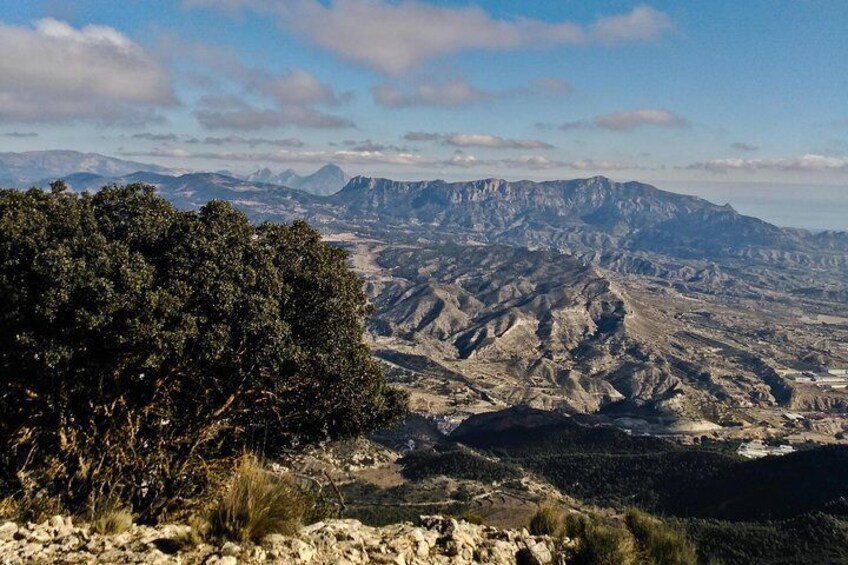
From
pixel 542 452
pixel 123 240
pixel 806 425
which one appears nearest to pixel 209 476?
pixel 123 240

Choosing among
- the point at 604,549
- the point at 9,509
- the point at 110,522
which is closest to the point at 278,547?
the point at 110,522

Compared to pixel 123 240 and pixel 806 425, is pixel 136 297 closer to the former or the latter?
pixel 123 240

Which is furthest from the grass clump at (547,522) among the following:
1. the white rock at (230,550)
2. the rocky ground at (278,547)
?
the white rock at (230,550)

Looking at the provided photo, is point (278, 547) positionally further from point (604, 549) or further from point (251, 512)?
point (604, 549)

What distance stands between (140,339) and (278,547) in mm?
6349

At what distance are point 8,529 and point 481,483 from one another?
8635 cm

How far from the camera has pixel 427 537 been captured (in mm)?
11844

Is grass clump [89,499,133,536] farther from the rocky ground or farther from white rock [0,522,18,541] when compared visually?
white rock [0,522,18,541]

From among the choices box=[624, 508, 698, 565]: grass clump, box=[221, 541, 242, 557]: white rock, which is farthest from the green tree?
box=[624, 508, 698, 565]: grass clump

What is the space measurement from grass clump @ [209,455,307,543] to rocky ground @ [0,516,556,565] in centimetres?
18

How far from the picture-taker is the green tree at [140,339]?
42.8ft

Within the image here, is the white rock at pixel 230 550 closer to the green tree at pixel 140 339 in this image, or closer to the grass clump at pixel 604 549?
the green tree at pixel 140 339

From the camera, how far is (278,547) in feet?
31.4

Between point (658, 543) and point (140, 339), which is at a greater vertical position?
point (140, 339)
